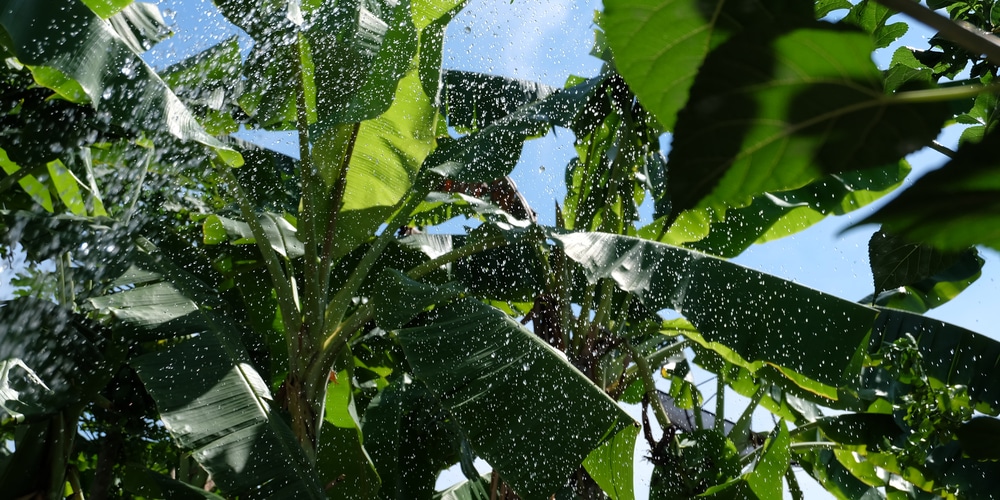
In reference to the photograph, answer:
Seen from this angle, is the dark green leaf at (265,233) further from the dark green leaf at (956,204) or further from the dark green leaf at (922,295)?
the dark green leaf at (956,204)

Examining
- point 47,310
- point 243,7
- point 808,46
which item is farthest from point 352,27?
point 808,46

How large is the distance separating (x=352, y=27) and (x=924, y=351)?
257cm

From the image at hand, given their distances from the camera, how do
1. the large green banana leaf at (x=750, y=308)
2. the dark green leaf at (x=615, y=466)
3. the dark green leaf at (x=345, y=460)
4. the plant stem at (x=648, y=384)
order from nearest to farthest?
1. the large green banana leaf at (x=750, y=308)
2. the dark green leaf at (x=615, y=466)
3. the dark green leaf at (x=345, y=460)
4. the plant stem at (x=648, y=384)

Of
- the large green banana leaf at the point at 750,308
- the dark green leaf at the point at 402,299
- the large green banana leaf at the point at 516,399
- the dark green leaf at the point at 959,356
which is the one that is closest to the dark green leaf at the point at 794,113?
the large green banana leaf at the point at 516,399

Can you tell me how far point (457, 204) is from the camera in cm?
384

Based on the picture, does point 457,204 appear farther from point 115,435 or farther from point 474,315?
point 115,435

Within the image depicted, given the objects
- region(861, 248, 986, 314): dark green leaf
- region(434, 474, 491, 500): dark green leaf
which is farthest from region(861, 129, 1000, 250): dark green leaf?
region(861, 248, 986, 314): dark green leaf

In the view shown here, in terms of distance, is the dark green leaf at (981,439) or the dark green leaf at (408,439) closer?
the dark green leaf at (981,439)

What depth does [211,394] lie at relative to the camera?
101 inches

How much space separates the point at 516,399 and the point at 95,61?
1.60 metres

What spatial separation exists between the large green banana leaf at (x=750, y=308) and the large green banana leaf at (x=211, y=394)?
1117 mm

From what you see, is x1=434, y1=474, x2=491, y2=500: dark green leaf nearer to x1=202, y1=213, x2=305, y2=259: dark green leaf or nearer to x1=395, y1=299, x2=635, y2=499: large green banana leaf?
x1=395, y1=299, x2=635, y2=499: large green banana leaf

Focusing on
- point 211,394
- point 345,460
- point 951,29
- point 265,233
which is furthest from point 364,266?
point 951,29

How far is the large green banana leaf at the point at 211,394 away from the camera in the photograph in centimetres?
238
